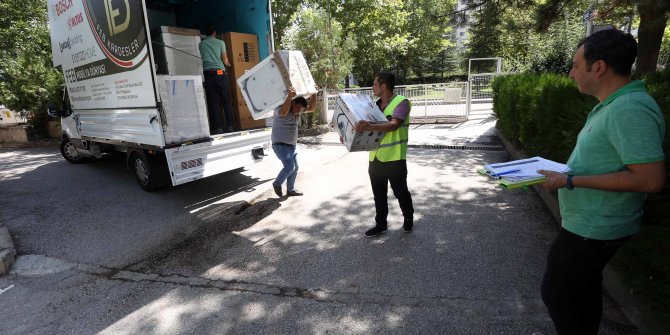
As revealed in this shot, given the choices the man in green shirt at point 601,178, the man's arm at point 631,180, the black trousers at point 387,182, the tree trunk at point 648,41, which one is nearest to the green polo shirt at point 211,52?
the black trousers at point 387,182

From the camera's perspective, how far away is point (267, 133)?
20.1 ft

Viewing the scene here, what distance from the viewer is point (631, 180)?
4.84 ft

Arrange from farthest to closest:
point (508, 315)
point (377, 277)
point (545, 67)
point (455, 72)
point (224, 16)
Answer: point (455, 72) < point (545, 67) < point (224, 16) < point (377, 277) < point (508, 315)

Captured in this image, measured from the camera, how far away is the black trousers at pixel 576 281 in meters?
1.71

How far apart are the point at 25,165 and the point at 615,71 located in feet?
38.9

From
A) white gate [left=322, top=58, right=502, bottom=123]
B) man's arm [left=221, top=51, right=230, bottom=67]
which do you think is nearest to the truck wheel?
man's arm [left=221, top=51, right=230, bottom=67]

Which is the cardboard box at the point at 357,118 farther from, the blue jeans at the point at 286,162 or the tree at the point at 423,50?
the tree at the point at 423,50

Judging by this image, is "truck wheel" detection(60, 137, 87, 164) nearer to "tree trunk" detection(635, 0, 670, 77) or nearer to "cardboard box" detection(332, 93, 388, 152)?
"cardboard box" detection(332, 93, 388, 152)

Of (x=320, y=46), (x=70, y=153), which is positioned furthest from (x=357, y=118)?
(x=320, y=46)

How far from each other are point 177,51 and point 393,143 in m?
3.94

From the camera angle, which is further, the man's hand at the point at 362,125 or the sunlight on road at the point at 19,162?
the sunlight on road at the point at 19,162

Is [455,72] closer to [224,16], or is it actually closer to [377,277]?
[224,16]

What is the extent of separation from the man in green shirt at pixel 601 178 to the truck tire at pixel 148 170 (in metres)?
5.58

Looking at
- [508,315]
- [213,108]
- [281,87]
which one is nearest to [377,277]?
[508,315]
